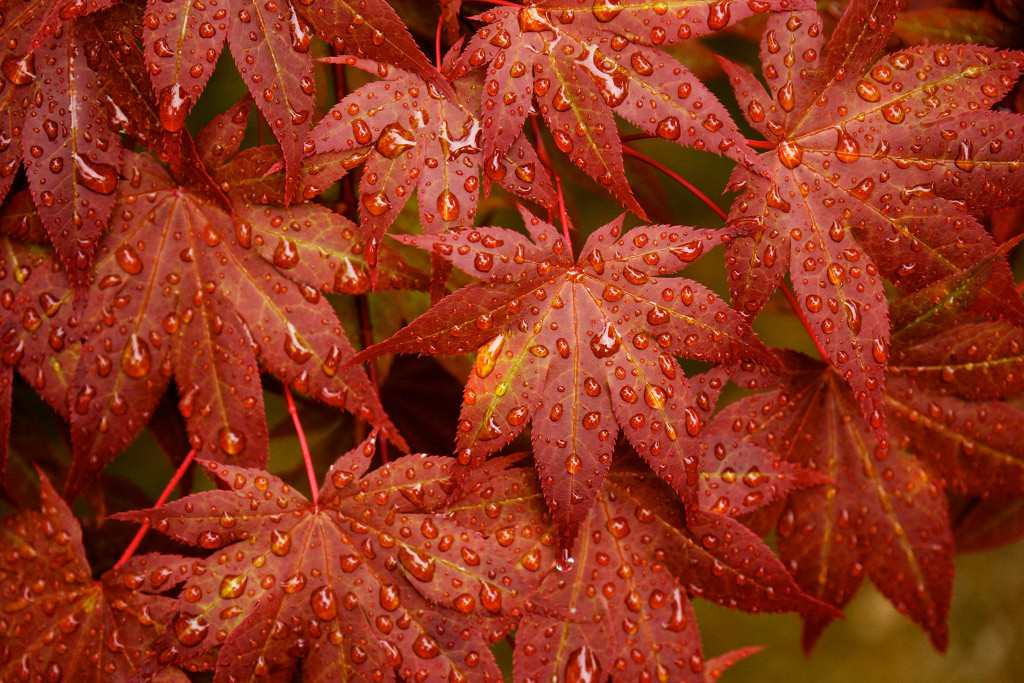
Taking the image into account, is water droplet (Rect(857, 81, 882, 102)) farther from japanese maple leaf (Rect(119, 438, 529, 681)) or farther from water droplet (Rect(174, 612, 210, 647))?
water droplet (Rect(174, 612, 210, 647))

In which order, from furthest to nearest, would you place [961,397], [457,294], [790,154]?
[961,397]
[790,154]
[457,294]

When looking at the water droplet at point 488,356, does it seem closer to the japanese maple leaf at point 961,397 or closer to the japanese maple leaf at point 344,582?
the japanese maple leaf at point 344,582

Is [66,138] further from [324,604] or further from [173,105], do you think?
[324,604]

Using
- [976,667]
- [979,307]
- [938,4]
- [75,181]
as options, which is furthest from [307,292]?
[976,667]

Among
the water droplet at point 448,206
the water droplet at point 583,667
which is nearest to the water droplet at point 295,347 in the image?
the water droplet at point 448,206

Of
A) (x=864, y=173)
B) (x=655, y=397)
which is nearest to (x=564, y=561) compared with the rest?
(x=655, y=397)

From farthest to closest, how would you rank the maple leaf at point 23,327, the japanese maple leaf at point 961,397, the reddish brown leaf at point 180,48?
the japanese maple leaf at point 961,397, the maple leaf at point 23,327, the reddish brown leaf at point 180,48

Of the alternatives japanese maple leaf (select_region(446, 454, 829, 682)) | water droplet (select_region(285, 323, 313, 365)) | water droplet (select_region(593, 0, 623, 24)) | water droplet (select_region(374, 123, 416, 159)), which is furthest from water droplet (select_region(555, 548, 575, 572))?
water droplet (select_region(593, 0, 623, 24))
